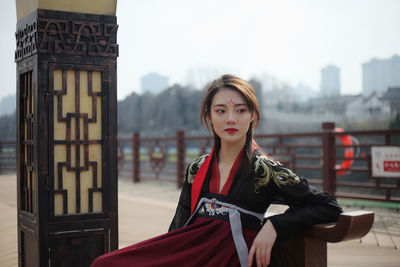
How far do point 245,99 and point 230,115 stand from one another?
7 cm

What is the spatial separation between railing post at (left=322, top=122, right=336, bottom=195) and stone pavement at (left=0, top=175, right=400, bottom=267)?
1.62 feet

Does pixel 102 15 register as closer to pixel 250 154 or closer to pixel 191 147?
pixel 250 154

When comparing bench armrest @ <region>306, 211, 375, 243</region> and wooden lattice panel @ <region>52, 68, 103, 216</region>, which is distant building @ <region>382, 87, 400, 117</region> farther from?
bench armrest @ <region>306, 211, 375, 243</region>

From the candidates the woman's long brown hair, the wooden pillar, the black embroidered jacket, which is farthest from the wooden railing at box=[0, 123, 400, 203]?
the black embroidered jacket

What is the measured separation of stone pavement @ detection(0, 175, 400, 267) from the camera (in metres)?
2.99

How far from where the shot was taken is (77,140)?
2141mm

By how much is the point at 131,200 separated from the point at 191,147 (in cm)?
165

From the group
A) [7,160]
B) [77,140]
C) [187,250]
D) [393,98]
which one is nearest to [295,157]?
[77,140]

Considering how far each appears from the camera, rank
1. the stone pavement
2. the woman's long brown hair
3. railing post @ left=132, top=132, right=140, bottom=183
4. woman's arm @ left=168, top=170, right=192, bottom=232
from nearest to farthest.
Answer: the woman's long brown hair → woman's arm @ left=168, top=170, right=192, bottom=232 → the stone pavement → railing post @ left=132, top=132, right=140, bottom=183

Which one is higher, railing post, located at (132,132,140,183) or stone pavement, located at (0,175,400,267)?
railing post, located at (132,132,140,183)

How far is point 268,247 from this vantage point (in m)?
1.23

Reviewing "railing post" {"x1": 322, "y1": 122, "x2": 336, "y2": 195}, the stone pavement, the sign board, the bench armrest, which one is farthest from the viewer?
"railing post" {"x1": 322, "y1": 122, "x2": 336, "y2": 195}

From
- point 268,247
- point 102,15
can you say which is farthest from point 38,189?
point 268,247

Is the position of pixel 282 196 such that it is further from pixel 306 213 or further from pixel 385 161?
pixel 385 161
